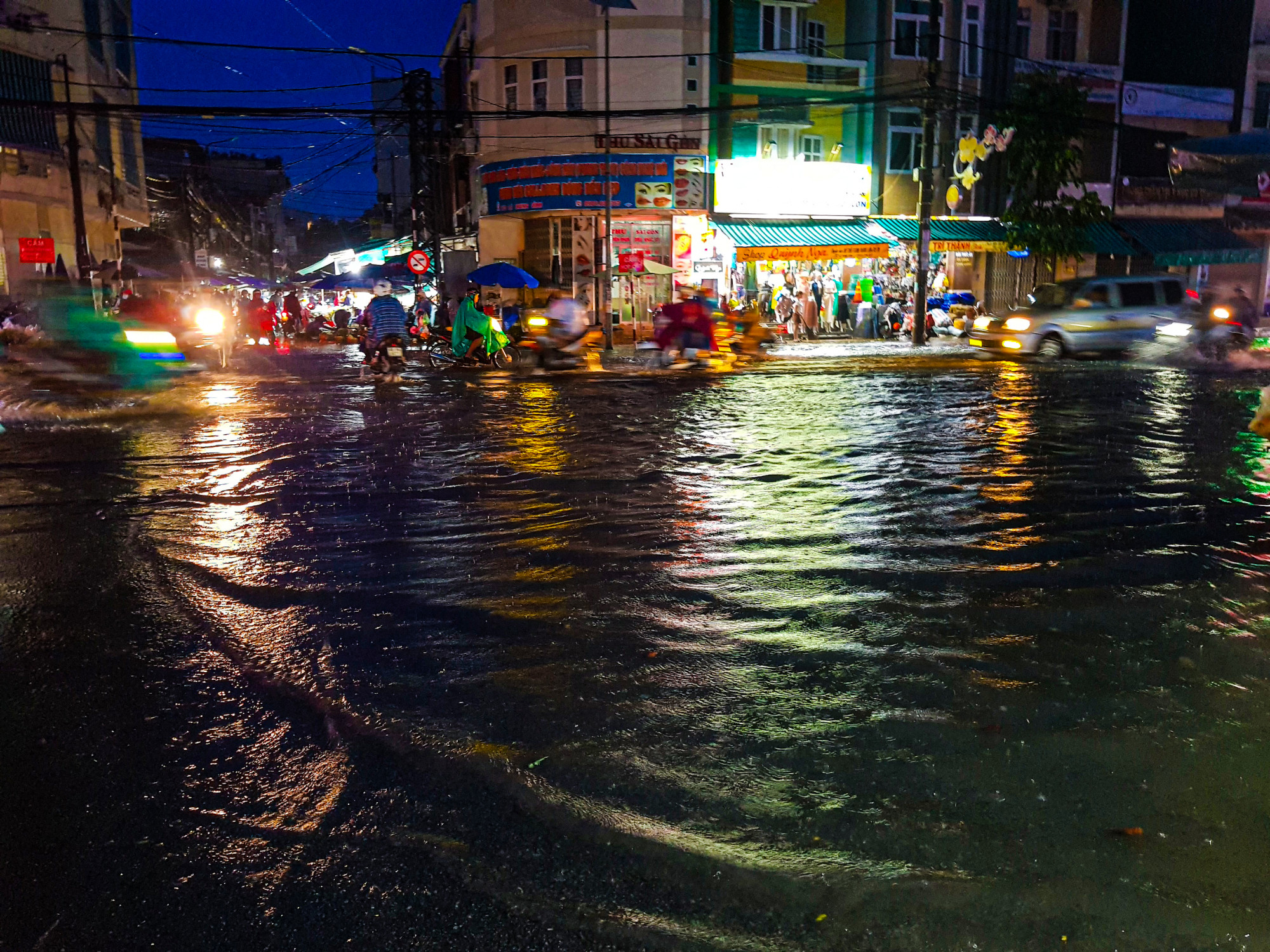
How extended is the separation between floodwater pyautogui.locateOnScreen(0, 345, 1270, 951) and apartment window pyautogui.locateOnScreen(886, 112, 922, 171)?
91.8 feet

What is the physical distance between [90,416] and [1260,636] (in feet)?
47.6

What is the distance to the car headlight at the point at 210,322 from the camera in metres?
25.4

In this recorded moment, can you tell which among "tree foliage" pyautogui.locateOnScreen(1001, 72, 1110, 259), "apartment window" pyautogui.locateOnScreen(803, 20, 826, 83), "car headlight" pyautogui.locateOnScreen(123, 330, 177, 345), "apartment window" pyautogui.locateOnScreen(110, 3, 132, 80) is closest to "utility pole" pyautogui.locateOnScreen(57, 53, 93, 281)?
"apartment window" pyautogui.locateOnScreen(110, 3, 132, 80)

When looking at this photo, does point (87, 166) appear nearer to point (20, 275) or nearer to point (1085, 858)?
point (20, 275)

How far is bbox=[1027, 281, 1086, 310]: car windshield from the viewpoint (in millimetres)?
22266

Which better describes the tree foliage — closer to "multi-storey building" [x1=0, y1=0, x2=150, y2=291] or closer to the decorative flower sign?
the decorative flower sign

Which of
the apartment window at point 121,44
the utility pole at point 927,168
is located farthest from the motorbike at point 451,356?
the apartment window at point 121,44

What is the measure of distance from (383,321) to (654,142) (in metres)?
15.0

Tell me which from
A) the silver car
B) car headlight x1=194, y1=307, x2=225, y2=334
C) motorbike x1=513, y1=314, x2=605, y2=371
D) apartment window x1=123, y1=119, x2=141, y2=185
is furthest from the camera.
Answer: apartment window x1=123, y1=119, x2=141, y2=185

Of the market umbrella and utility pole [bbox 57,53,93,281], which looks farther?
the market umbrella

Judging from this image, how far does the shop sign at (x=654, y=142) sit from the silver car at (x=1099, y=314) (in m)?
13.4

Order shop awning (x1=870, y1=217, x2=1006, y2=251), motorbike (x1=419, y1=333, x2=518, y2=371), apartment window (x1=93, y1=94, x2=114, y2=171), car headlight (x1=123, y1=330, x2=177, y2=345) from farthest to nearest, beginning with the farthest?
apartment window (x1=93, y1=94, x2=114, y2=171) < shop awning (x1=870, y1=217, x2=1006, y2=251) < motorbike (x1=419, y1=333, x2=518, y2=371) < car headlight (x1=123, y1=330, x2=177, y2=345)

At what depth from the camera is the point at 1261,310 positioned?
41.2m

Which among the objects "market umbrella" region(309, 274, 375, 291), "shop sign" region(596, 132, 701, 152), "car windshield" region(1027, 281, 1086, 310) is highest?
"shop sign" region(596, 132, 701, 152)
